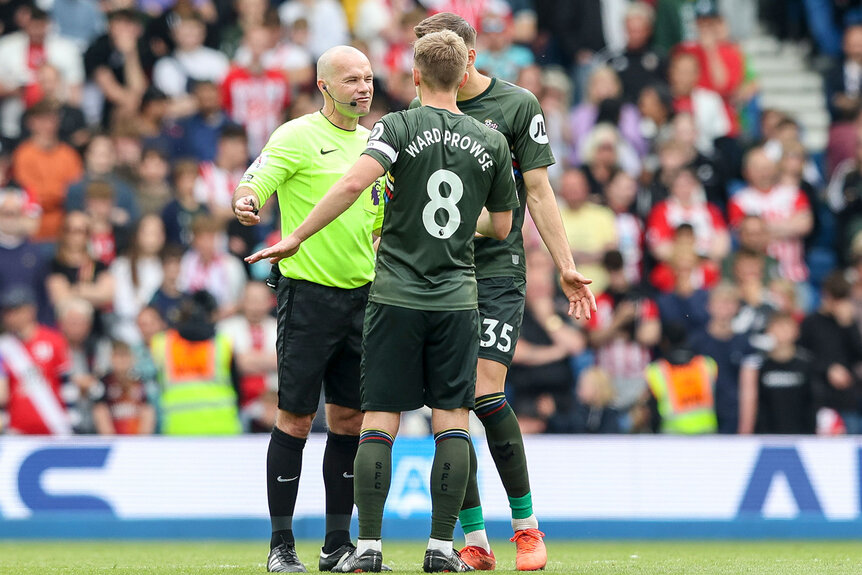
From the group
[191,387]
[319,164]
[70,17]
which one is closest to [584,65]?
[70,17]

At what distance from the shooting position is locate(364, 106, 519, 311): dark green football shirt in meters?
6.45

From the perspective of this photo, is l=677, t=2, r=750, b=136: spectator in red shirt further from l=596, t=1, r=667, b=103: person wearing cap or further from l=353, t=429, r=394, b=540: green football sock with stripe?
l=353, t=429, r=394, b=540: green football sock with stripe

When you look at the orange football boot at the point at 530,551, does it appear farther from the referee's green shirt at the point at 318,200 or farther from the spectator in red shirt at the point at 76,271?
the spectator in red shirt at the point at 76,271

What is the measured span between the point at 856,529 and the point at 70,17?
987 centimetres

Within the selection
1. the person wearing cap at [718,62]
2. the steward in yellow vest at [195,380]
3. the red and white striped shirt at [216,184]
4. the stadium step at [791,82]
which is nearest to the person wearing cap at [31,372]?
the steward in yellow vest at [195,380]

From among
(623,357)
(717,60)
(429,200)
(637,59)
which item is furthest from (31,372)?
(717,60)

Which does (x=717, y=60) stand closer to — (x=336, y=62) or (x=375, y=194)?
(x=375, y=194)

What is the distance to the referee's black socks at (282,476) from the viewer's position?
7.05 metres

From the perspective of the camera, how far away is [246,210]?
6.48 meters

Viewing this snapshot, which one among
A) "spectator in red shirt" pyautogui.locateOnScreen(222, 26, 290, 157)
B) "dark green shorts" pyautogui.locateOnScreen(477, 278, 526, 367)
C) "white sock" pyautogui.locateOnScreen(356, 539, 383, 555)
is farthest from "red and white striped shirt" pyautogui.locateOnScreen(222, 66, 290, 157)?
"white sock" pyautogui.locateOnScreen(356, 539, 383, 555)

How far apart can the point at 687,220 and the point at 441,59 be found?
8.26 meters

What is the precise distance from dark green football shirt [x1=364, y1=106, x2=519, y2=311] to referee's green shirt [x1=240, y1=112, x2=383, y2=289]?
46cm

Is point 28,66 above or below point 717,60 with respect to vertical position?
below

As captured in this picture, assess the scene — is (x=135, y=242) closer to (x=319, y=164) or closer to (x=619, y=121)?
(x=619, y=121)
